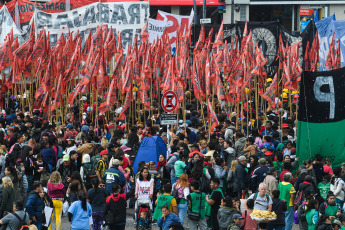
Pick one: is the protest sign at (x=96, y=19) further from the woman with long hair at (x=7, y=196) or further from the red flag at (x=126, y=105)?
the woman with long hair at (x=7, y=196)

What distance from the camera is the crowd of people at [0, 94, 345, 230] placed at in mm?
14078

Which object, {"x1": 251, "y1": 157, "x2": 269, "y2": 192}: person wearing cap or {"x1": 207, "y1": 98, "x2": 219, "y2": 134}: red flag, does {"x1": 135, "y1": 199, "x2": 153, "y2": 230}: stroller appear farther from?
{"x1": 207, "y1": 98, "x2": 219, "y2": 134}: red flag

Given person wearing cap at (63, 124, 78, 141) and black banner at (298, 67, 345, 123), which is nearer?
black banner at (298, 67, 345, 123)

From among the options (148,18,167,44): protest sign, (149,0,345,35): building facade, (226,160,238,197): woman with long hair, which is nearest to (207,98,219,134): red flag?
(226,160,238,197): woman with long hair

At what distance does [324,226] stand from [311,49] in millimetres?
16584

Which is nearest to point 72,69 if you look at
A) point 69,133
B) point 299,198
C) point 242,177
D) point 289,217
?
point 69,133

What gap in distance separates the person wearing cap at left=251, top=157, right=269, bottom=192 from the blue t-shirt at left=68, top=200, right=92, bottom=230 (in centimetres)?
387

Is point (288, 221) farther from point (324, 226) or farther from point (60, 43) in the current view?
point (60, 43)

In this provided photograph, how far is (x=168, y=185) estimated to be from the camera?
46.5ft

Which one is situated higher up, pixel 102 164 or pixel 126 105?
pixel 126 105

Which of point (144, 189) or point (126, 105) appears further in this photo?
point (126, 105)

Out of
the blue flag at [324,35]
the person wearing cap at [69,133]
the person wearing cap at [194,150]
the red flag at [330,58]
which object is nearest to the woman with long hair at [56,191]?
the person wearing cap at [194,150]

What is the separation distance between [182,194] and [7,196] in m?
3.13

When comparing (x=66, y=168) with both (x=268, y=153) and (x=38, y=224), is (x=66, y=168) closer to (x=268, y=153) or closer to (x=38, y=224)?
(x=38, y=224)
